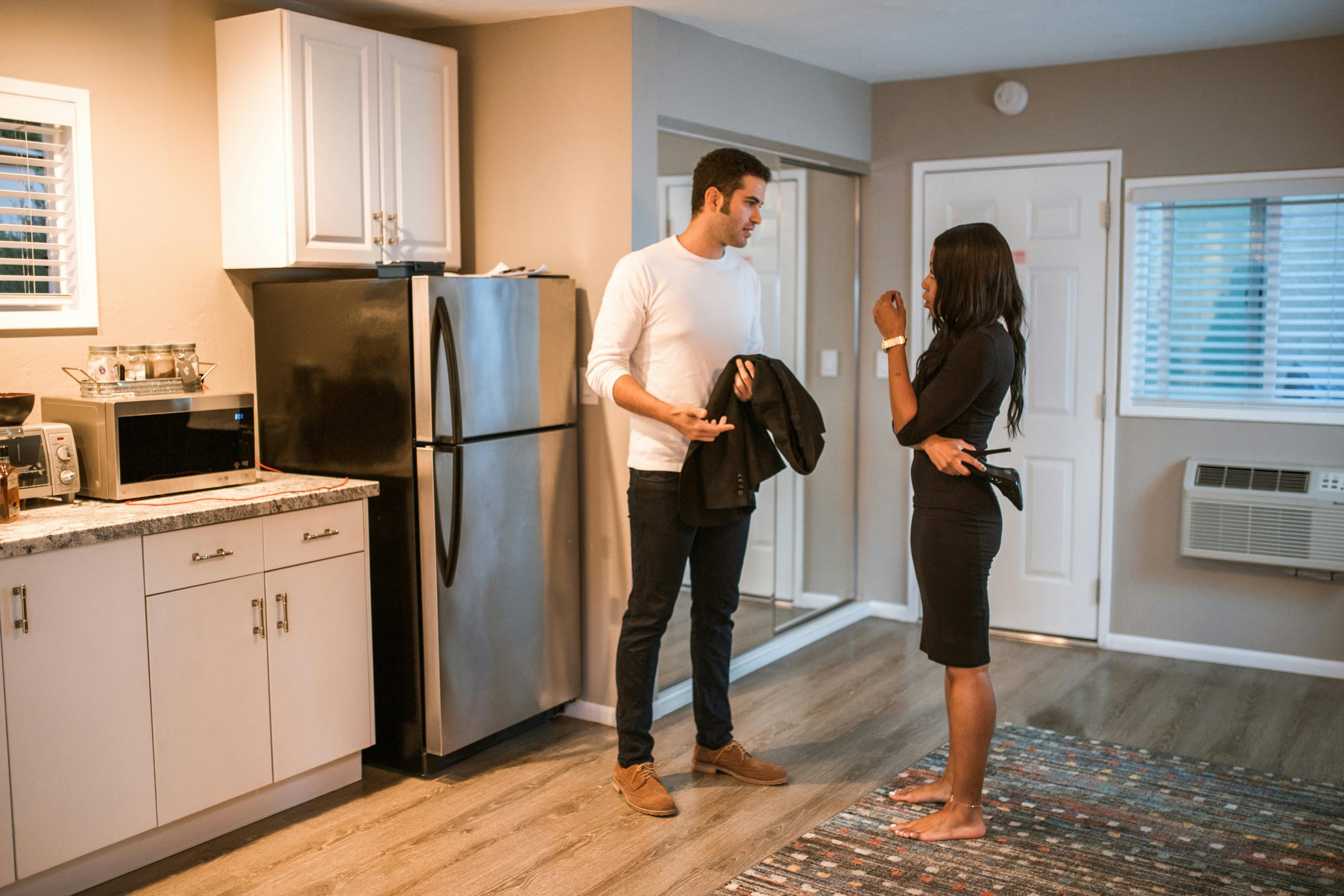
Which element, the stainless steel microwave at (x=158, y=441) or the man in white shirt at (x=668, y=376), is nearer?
the stainless steel microwave at (x=158, y=441)

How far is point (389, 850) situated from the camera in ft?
9.25

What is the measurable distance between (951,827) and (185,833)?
190cm

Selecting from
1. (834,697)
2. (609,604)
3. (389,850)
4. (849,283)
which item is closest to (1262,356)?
(849,283)

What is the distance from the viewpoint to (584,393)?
3.69 metres

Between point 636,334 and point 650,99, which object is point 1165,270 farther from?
point 636,334

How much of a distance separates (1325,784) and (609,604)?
2.14m

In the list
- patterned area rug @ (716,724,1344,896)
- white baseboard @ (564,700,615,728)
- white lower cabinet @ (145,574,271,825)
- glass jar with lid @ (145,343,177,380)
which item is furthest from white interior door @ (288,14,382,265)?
patterned area rug @ (716,724,1344,896)

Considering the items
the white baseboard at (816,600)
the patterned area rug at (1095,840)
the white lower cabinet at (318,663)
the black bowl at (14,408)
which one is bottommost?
the patterned area rug at (1095,840)

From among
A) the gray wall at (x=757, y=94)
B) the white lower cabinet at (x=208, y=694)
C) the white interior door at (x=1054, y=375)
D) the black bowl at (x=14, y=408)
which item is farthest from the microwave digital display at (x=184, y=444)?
the white interior door at (x=1054, y=375)

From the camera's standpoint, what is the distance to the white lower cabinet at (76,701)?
242 cm

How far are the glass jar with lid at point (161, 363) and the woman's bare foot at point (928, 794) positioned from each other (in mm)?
2250

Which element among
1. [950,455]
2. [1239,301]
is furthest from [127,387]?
[1239,301]

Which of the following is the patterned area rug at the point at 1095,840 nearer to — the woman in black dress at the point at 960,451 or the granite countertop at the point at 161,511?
the woman in black dress at the point at 960,451

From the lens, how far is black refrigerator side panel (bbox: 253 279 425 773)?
10.6ft
